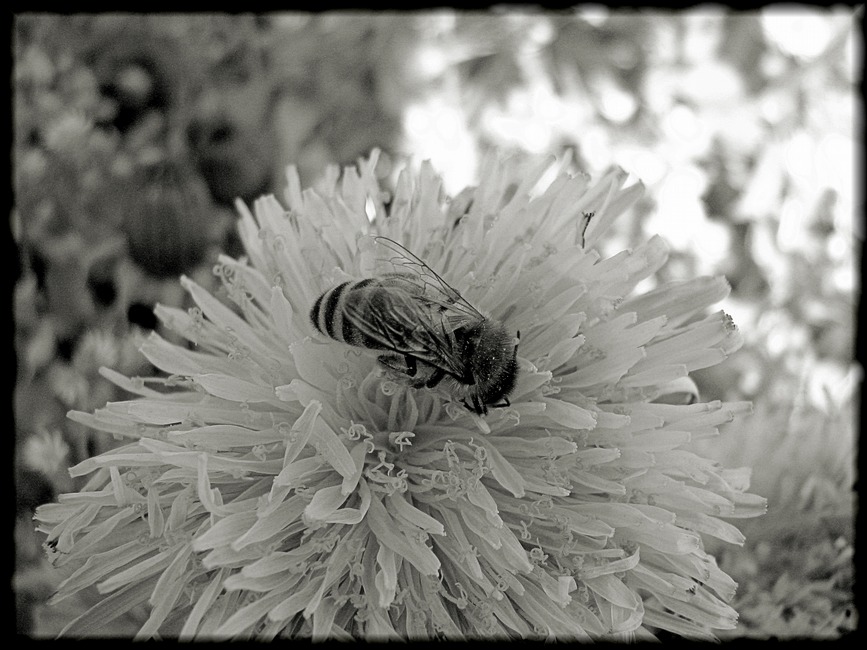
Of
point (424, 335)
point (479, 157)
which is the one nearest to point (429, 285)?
point (424, 335)

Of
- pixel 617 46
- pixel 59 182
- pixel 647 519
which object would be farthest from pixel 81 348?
pixel 617 46

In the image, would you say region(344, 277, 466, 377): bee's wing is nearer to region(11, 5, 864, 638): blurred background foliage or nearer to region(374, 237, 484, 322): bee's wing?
region(374, 237, 484, 322): bee's wing

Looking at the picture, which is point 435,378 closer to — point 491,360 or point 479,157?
point 491,360

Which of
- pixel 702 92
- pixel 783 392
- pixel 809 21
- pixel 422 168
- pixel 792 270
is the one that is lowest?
pixel 783 392

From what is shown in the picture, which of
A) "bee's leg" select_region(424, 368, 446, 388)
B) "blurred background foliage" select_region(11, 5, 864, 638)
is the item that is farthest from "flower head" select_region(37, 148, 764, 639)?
"blurred background foliage" select_region(11, 5, 864, 638)

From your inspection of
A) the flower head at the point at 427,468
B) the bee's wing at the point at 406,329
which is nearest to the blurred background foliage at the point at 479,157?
the flower head at the point at 427,468

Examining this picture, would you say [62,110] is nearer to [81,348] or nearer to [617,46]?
[81,348]

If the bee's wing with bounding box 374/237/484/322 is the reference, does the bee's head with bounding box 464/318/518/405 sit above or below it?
below
